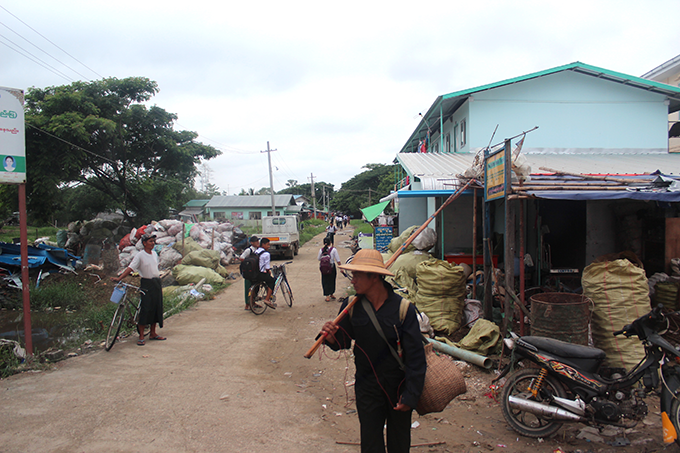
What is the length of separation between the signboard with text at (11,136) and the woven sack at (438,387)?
5570 mm

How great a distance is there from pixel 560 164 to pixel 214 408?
11053 millimetres

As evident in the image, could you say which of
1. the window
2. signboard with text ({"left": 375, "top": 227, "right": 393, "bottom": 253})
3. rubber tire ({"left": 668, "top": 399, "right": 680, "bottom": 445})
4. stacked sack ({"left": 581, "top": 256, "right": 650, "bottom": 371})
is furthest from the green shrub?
the window

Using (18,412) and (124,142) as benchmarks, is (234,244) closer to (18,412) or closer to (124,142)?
(124,142)

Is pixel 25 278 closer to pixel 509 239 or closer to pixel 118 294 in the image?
pixel 118 294

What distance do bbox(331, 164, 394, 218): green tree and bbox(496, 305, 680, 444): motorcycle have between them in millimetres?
52989

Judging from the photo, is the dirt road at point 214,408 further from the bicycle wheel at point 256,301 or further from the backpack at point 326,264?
the backpack at point 326,264

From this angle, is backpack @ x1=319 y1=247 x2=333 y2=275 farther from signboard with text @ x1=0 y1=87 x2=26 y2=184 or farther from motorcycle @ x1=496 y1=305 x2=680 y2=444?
motorcycle @ x1=496 y1=305 x2=680 y2=444

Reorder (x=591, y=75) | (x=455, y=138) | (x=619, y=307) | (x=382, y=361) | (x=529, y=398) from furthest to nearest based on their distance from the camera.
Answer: (x=455, y=138) < (x=591, y=75) < (x=619, y=307) < (x=529, y=398) < (x=382, y=361)

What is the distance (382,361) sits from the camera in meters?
2.43

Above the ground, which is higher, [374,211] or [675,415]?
[374,211]

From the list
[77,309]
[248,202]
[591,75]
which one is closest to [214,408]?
[77,309]

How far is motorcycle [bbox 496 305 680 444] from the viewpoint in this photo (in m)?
3.15

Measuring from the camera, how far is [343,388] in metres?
4.55

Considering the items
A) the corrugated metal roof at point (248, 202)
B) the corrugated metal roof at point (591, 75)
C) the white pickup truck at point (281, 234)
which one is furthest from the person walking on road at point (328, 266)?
the corrugated metal roof at point (248, 202)
